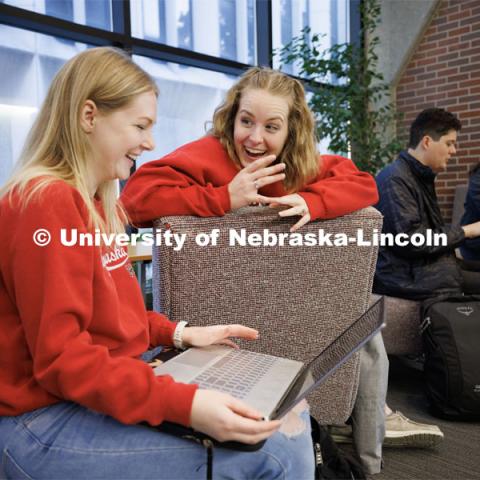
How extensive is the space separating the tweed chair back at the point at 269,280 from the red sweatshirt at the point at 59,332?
15.0 inches

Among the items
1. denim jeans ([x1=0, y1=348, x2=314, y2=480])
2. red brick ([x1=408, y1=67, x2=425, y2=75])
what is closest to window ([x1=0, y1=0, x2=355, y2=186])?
red brick ([x1=408, y1=67, x2=425, y2=75])

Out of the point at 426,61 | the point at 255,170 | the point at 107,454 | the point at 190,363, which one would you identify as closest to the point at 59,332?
the point at 107,454

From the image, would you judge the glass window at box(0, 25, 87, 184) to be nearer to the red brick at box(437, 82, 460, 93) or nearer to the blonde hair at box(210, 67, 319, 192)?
the blonde hair at box(210, 67, 319, 192)

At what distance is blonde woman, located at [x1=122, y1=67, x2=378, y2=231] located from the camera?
119 centimetres

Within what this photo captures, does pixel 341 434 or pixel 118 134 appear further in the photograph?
pixel 341 434

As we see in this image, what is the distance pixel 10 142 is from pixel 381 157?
2.99 m

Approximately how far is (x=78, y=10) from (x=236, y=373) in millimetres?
3343

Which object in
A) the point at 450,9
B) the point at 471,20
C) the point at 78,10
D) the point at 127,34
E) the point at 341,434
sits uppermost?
the point at 450,9

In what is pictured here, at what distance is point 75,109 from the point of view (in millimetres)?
846

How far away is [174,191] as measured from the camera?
3.90 ft

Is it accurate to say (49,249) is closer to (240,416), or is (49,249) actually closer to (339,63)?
(240,416)

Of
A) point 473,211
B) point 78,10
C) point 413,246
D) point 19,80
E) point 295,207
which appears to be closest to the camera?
point 295,207

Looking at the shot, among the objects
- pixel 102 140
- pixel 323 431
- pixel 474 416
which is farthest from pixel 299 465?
pixel 474 416

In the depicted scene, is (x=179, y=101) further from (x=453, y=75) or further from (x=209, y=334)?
(x=209, y=334)
